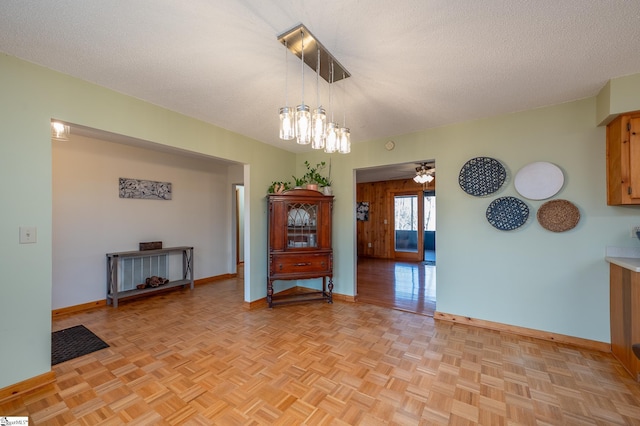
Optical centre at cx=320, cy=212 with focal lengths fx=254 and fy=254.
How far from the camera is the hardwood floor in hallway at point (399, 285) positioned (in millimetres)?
3676

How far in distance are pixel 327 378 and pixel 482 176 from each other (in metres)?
2.63

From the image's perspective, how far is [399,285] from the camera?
4.72 m

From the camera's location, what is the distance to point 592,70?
1.94 meters

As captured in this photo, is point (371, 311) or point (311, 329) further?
point (371, 311)

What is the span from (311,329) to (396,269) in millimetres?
3847

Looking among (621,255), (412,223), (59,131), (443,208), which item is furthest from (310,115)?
(412,223)

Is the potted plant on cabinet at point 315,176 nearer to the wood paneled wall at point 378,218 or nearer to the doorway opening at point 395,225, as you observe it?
the doorway opening at point 395,225

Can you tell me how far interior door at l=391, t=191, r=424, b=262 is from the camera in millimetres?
7355

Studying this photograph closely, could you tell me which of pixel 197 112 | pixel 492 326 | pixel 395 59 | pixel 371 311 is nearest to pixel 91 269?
pixel 197 112

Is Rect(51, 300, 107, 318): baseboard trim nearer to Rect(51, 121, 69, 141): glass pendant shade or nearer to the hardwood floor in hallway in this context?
Rect(51, 121, 69, 141): glass pendant shade

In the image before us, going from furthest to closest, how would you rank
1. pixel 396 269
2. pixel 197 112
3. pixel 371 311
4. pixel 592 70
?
pixel 396 269 → pixel 371 311 → pixel 197 112 → pixel 592 70

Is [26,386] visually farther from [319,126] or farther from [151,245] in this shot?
[319,126]

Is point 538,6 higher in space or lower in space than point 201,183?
higher

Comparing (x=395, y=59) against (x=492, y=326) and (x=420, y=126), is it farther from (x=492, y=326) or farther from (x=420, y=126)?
(x=492, y=326)
